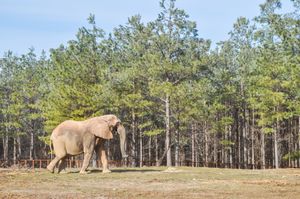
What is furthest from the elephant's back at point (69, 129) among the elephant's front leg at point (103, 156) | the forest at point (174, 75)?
the forest at point (174, 75)

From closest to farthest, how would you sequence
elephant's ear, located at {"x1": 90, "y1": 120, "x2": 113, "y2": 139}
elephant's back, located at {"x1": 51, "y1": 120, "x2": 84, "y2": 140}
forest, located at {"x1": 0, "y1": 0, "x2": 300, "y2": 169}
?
elephant's ear, located at {"x1": 90, "y1": 120, "x2": 113, "y2": 139} < elephant's back, located at {"x1": 51, "y1": 120, "x2": 84, "y2": 140} < forest, located at {"x1": 0, "y1": 0, "x2": 300, "y2": 169}

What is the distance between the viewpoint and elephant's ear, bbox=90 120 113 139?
26.5 metres

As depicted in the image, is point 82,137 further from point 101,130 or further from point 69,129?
point 101,130

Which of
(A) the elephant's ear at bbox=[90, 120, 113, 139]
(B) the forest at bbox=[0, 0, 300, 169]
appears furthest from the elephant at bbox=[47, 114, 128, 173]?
(B) the forest at bbox=[0, 0, 300, 169]

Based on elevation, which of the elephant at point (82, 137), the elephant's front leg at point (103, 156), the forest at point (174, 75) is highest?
the forest at point (174, 75)

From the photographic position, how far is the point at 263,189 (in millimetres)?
17031

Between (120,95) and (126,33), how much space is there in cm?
940

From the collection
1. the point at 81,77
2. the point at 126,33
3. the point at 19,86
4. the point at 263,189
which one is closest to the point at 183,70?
the point at 81,77

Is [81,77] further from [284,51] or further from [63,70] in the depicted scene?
[284,51]

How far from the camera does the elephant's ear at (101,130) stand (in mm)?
26484

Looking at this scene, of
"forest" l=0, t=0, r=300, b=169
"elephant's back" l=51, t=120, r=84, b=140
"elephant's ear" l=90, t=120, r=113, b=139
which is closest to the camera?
"elephant's ear" l=90, t=120, r=113, b=139

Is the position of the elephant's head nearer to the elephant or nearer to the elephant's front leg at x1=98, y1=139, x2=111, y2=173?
the elephant

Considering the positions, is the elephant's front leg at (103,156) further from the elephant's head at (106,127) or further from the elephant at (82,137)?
the elephant's head at (106,127)

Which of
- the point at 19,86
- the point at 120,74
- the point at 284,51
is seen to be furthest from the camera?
the point at 19,86
